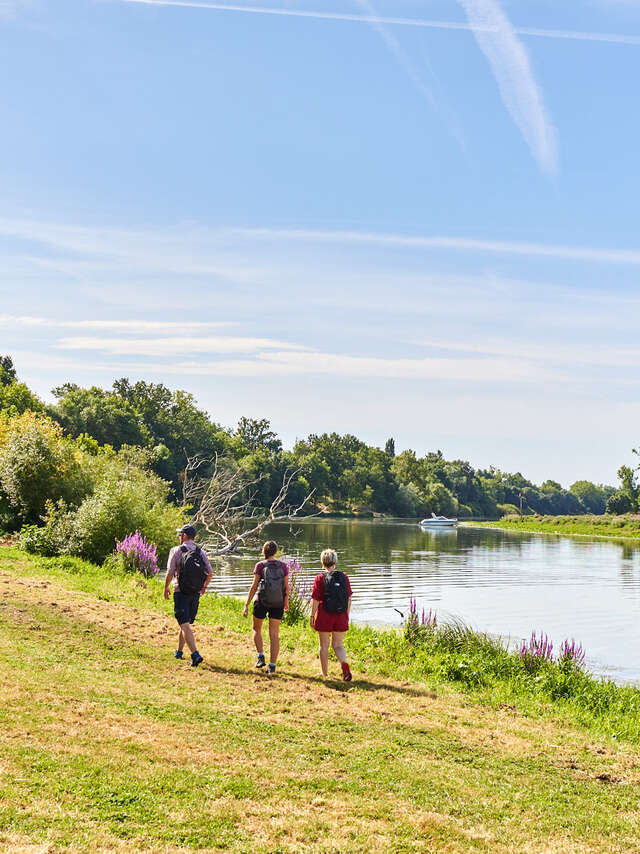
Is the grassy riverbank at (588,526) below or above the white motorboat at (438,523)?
above

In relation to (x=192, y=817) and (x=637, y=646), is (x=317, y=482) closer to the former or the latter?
(x=637, y=646)

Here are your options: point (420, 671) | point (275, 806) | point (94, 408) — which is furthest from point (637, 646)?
point (94, 408)

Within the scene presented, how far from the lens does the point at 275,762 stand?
282 inches

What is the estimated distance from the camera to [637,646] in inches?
891

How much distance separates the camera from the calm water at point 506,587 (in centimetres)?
2484

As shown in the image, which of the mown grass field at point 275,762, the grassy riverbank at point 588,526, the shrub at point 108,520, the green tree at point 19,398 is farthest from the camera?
the grassy riverbank at point 588,526

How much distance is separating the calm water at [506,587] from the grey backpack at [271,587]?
1083 cm

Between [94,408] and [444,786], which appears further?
[94,408]

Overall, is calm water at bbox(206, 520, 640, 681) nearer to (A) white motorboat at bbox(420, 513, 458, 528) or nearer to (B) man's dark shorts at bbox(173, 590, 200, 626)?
(B) man's dark shorts at bbox(173, 590, 200, 626)

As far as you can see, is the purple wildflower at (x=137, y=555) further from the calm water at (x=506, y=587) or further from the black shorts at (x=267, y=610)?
the black shorts at (x=267, y=610)

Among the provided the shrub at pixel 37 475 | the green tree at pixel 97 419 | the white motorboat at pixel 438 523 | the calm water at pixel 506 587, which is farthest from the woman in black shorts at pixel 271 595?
the white motorboat at pixel 438 523

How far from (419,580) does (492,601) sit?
6909 mm

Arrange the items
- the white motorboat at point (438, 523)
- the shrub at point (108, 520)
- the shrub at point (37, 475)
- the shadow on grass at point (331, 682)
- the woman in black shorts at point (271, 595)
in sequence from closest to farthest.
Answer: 1. the shadow on grass at point (331, 682)
2. the woman in black shorts at point (271, 595)
3. the shrub at point (108, 520)
4. the shrub at point (37, 475)
5. the white motorboat at point (438, 523)

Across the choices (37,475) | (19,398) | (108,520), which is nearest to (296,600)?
(108,520)
